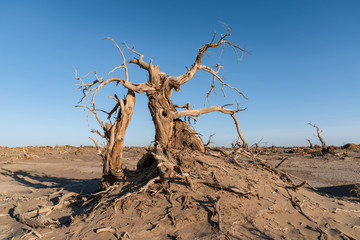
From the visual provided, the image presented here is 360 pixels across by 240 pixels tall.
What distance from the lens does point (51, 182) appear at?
11.0 meters

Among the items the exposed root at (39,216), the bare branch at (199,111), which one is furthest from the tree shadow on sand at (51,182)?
the bare branch at (199,111)

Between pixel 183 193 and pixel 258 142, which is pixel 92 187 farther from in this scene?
pixel 258 142

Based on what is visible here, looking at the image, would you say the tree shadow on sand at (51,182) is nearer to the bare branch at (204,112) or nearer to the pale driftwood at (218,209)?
the bare branch at (204,112)

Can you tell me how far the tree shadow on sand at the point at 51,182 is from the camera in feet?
28.8

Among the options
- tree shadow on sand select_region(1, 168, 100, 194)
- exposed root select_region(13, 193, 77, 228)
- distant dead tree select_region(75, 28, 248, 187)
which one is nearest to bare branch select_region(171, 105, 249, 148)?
distant dead tree select_region(75, 28, 248, 187)

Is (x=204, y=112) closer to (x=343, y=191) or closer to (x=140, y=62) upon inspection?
(x=140, y=62)

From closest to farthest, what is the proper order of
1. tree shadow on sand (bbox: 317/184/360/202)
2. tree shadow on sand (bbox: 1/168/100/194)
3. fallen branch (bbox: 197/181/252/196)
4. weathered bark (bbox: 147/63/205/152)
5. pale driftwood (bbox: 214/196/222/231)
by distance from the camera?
pale driftwood (bbox: 214/196/222/231), fallen branch (bbox: 197/181/252/196), weathered bark (bbox: 147/63/205/152), tree shadow on sand (bbox: 317/184/360/202), tree shadow on sand (bbox: 1/168/100/194)

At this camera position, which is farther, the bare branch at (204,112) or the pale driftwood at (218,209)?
the bare branch at (204,112)

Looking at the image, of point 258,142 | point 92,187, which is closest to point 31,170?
point 92,187

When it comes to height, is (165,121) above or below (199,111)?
below

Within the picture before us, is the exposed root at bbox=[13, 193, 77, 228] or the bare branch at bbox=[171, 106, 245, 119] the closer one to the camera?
the exposed root at bbox=[13, 193, 77, 228]

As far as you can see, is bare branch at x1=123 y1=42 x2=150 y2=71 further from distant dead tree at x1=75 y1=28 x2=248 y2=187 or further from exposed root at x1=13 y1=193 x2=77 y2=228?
exposed root at x1=13 y1=193 x2=77 y2=228

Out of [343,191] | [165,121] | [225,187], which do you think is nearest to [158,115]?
[165,121]

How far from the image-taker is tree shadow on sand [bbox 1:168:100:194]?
877cm
